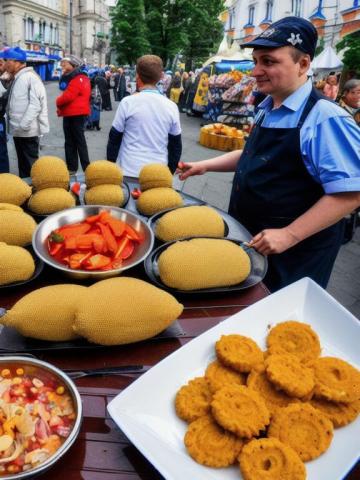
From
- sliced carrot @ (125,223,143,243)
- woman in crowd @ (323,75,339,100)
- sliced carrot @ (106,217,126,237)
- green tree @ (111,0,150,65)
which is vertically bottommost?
sliced carrot @ (125,223,143,243)

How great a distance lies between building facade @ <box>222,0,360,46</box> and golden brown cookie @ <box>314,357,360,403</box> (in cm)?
2085

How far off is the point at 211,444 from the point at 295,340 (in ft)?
1.43

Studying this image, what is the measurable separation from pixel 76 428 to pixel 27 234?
852 mm

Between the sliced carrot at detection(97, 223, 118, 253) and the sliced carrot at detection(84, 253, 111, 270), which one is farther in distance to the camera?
the sliced carrot at detection(97, 223, 118, 253)

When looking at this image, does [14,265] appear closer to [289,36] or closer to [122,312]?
[122,312]

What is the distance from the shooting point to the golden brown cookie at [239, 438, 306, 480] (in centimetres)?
75

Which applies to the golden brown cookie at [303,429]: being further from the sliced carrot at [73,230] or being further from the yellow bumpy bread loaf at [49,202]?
the yellow bumpy bread loaf at [49,202]

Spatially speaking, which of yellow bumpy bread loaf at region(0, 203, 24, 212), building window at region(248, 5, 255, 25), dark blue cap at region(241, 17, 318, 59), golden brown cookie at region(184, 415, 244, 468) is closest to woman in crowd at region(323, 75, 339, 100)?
dark blue cap at region(241, 17, 318, 59)

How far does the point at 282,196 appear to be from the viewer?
5.93ft

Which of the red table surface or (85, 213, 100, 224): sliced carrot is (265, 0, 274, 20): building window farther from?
the red table surface

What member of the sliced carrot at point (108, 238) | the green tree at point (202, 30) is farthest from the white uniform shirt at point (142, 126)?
the green tree at point (202, 30)

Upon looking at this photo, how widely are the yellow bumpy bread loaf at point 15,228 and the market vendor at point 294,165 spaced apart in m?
0.91

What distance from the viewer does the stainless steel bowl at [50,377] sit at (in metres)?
0.74

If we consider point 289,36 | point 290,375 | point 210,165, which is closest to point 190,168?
point 210,165
